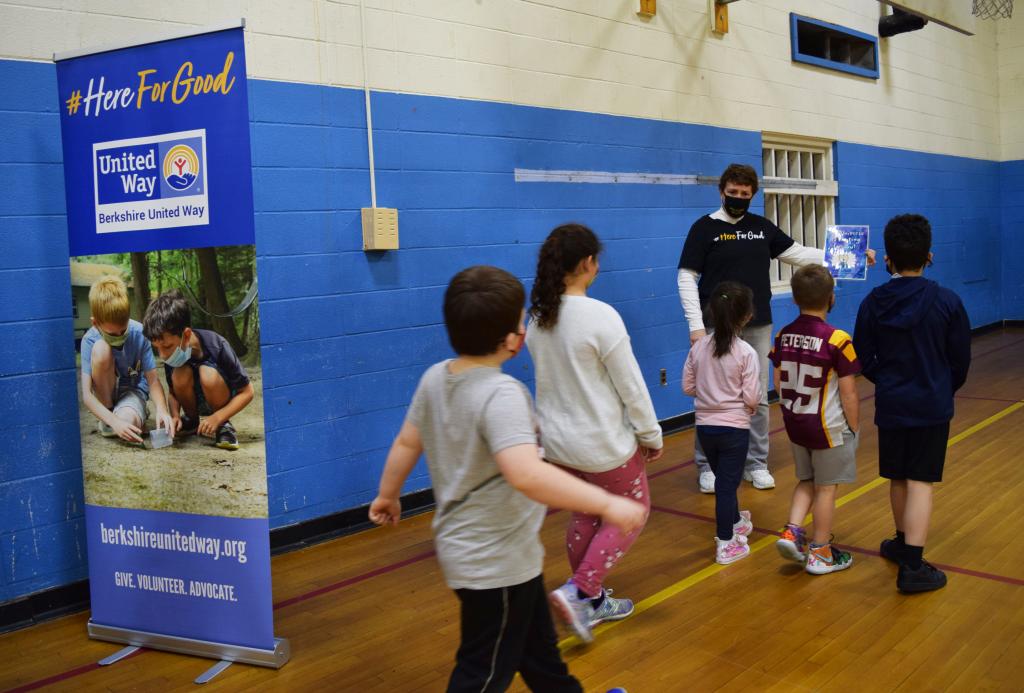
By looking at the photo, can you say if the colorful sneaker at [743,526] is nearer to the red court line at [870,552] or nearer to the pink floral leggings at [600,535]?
the red court line at [870,552]

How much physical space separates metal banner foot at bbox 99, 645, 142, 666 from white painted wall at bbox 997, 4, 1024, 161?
1142 cm

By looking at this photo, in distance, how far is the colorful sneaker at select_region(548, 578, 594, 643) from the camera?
2482 millimetres

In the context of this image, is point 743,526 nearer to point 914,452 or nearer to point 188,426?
point 914,452

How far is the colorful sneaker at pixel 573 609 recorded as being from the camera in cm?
248

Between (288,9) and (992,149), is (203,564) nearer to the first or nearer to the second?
(288,9)

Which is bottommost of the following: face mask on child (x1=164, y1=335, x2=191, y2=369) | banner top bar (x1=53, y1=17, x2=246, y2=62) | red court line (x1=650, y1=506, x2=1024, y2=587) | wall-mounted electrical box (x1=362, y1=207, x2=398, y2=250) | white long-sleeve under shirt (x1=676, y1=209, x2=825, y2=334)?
red court line (x1=650, y1=506, x2=1024, y2=587)

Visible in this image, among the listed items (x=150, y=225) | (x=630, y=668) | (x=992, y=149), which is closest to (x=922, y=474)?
(x=630, y=668)

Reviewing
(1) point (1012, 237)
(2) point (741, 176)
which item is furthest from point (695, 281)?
(1) point (1012, 237)

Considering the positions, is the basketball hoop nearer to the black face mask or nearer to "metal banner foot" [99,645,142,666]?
the black face mask

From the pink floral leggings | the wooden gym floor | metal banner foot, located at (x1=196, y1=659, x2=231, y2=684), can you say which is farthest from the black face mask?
metal banner foot, located at (x1=196, y1=659, x2=231, y2=684)

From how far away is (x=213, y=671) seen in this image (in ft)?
8.81

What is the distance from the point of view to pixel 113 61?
110 inches

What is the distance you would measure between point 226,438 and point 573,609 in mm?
1226

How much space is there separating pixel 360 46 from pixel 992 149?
31.1ft
